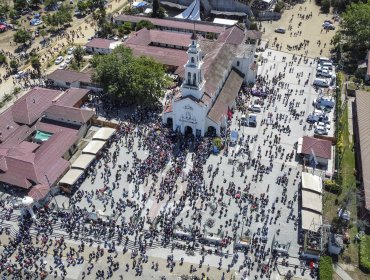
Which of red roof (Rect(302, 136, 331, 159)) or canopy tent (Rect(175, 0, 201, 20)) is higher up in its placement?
canopy tent (Rect(175, 0, 201, 20))

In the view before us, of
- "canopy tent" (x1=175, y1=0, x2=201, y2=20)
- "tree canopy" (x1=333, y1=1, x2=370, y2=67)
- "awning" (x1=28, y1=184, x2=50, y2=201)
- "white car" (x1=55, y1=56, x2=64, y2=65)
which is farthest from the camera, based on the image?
"canopy tent" (x1=175, y1=0, x2=201, y2=20)

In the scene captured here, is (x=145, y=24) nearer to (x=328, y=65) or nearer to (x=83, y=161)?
(x=328, y=65)

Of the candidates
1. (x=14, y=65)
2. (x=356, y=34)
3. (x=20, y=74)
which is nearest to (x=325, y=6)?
(x=356, y=34)

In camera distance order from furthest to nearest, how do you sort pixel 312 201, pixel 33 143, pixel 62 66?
pixel 62 66, pixel 33 143, pixel 312 201

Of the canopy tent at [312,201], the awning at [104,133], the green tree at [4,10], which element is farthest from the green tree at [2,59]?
the canopy tent at [312,201]

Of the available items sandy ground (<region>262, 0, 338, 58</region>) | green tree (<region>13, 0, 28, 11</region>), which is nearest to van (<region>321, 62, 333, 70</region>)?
sandy ground (<region>262, 0, 338, 58</region>)

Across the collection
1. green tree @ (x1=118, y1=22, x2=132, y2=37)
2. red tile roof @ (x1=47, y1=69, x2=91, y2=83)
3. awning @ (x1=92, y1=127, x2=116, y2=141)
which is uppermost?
green tree @ (x1=118, y1=22, x2=132, y2=37)

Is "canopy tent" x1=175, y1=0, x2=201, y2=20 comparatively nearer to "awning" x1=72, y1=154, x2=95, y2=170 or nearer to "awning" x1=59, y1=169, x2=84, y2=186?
"awning" x1=72, y1=154, x2=95, y2=170

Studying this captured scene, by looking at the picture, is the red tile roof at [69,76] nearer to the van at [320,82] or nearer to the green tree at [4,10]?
the green tree at [4,10]
